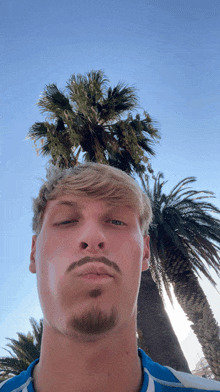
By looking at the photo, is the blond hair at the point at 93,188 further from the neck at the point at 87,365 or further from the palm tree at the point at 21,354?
the palm tree at the point at 21,354

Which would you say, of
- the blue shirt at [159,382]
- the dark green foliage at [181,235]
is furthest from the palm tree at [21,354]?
the blue shirt at [159,382]

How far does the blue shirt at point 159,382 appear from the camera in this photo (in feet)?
4.47

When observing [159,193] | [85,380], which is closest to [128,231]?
[85,380]

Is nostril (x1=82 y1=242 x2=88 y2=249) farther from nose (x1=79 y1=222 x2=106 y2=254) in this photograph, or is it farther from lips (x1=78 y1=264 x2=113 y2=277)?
lips (x1=78 y1=264 x2=113 y2=277)

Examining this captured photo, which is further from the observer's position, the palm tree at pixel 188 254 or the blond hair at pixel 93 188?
the palm tree at pixel 188 254

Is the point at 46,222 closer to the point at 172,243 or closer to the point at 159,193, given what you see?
the point at 172,243

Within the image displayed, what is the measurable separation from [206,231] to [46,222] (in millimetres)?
8043

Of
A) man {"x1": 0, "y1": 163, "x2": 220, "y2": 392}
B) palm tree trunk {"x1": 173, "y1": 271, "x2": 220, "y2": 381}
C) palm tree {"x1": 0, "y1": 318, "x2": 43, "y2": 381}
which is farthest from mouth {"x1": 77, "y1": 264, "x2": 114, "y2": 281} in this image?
palm tree {"x1": 0, "y1": 318, "x2": 43, "y2": 381}

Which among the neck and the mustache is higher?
the mustache

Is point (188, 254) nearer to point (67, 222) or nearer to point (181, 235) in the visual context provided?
point (181, 235)

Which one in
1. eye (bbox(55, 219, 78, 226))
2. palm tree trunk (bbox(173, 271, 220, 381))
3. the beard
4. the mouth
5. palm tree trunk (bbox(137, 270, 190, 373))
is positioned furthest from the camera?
palm tree trunk (bbox(173, 271, 220, 381))

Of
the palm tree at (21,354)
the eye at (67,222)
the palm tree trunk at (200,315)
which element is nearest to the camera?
the eye at (67,222)

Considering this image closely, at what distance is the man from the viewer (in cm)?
118

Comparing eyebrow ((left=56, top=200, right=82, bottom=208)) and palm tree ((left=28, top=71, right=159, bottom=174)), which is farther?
palm tree ((left=28, top=71, right=159, bottom=174))
